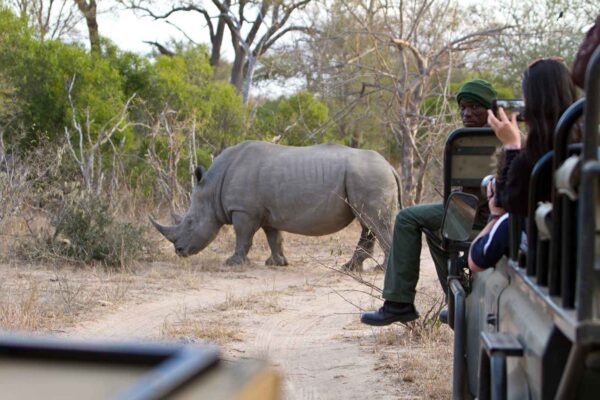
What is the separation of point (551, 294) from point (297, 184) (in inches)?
377

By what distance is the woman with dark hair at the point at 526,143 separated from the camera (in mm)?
3266

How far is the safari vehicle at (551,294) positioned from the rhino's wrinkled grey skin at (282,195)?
785cm

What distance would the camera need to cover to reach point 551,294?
2.56m

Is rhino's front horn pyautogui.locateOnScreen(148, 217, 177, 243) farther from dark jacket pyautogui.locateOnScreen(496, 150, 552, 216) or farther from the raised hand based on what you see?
dark jacket pyautogui.locateOnScreen(496, 150, 552, 216)

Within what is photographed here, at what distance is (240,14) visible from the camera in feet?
91.8

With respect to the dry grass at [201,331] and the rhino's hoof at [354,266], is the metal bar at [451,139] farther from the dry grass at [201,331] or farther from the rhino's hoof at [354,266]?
the rhino's hoof at [354,266]

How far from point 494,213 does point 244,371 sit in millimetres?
2327

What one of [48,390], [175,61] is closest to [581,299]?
[48,390]

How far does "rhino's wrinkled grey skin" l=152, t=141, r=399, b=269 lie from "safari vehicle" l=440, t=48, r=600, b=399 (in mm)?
7854

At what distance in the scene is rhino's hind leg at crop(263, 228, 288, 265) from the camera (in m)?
12.2

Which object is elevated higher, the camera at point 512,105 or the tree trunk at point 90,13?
the tree trunk at point 90,13

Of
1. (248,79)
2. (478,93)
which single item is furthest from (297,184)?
(248,79)

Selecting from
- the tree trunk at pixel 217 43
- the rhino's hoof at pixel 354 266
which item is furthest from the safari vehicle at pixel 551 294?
the tree trunk at pixel 217 43

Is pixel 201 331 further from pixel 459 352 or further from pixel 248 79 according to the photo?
pixel 248 79
